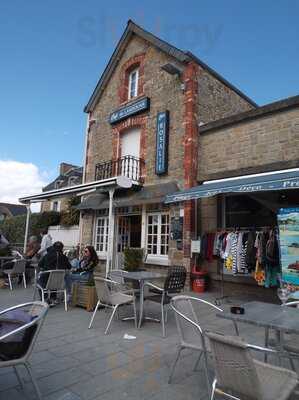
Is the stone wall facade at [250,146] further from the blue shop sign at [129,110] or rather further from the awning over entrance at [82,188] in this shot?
the blue shop sign at [129,110]

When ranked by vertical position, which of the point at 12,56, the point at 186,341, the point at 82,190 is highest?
the point at 12,56

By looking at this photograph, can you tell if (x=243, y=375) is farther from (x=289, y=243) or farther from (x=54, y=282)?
(x=54, y=282)

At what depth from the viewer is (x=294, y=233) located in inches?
233

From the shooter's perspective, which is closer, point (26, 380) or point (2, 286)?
point (26, 380)

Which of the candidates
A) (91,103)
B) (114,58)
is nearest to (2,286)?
(91,103)

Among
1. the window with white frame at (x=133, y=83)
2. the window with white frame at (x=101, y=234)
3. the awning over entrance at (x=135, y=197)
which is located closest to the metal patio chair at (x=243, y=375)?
the awning over entrance at (x=135, y=197)

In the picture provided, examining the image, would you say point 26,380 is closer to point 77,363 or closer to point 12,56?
point 77,363

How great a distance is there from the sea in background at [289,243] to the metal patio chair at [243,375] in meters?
4.01

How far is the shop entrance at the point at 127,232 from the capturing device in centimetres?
1202

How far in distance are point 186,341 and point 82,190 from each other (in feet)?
24.3

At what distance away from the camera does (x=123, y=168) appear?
11.3 m

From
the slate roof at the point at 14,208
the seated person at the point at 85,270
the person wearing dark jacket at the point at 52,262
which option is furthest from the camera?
the slate roof at the point at 14,208

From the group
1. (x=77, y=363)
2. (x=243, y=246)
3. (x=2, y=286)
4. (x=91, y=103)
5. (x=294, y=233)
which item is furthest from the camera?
(x=91, y=103)

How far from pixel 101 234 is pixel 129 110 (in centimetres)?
496
